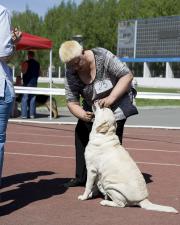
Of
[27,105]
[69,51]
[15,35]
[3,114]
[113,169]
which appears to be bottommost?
[27,105]

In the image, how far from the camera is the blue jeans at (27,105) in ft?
57.3

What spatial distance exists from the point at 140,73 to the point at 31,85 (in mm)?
73593

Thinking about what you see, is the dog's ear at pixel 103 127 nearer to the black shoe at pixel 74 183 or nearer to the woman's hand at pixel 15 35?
the woman's hand at pixel 15 35

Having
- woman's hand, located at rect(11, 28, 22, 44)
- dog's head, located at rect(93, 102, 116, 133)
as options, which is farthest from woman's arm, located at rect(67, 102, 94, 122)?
woman's hand, located at rect(11, 28, 22, 44)

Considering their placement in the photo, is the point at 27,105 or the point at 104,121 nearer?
the point at 104,121

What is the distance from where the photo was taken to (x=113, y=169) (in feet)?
19.1

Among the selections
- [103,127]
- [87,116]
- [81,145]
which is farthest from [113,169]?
[81,145]

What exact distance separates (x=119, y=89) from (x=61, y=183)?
163 cm

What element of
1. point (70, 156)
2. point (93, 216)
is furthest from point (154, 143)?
point (93, 216)

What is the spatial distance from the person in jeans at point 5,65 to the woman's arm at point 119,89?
4.08 ft

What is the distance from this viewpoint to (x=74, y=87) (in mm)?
6570

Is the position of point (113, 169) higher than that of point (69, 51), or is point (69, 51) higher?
point (69, 51)

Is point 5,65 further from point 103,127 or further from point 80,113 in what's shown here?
point 80,113

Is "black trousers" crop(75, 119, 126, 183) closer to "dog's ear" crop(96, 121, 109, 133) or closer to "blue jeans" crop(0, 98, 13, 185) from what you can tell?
"dog's ear" crop(96, 121, 109, 133)
